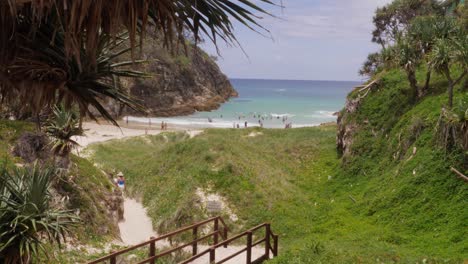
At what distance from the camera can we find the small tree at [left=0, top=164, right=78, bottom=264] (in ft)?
26.5

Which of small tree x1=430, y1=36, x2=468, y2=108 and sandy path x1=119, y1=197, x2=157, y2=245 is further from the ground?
small tree x1=430, y1=36, x2=468, y2=108

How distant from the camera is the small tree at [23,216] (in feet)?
26.5

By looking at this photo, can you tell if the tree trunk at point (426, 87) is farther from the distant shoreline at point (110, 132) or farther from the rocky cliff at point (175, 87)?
the rocky cliff at point (175, 87)

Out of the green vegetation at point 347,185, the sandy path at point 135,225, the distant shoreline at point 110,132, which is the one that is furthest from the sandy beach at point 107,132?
the sandy path at point 135,225

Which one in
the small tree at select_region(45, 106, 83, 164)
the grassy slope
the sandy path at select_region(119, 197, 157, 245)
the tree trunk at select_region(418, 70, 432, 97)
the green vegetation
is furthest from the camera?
→ the tree trunk at select_region(418, 70, 432, 97)

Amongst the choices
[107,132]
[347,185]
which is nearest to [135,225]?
[347,185]

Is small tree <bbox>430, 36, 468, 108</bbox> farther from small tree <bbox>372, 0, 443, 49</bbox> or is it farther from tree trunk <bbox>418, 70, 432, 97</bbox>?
small tree <bbox>372, 0, 443, 49</bbox>

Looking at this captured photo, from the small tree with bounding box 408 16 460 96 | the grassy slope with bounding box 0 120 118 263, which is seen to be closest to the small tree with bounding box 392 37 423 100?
the small tree with bounding box 408 16 460 96

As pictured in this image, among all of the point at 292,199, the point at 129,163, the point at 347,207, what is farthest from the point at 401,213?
the point at 129,163

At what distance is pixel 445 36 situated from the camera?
20.7 metres

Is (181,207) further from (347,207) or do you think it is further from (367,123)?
(367,123)

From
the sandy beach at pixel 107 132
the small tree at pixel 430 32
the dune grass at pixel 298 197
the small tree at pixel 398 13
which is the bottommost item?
the dune grass at pixel 298 197

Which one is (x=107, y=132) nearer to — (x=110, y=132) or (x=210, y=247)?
(x=110, y=132)

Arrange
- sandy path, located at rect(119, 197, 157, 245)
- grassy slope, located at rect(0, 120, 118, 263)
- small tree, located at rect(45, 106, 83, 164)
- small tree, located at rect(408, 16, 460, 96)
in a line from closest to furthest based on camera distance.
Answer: grassy slope, located at rect(0, 120, 118, 263) < small tree, located at rect(45, 106, 83, 164) < sandy path, located at rect(119, 197, 157, 245) < small tree, located at rect(408, 16, 460, 96)
